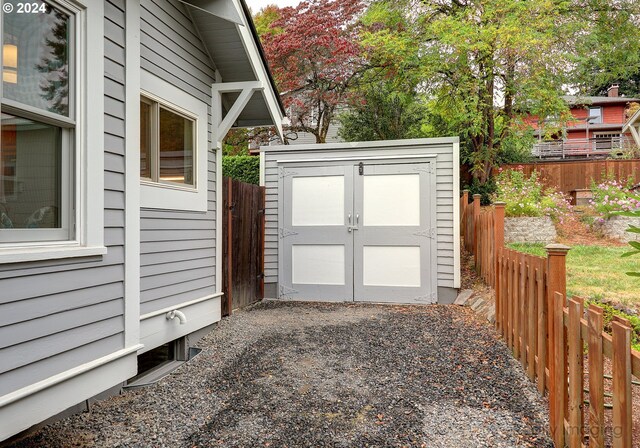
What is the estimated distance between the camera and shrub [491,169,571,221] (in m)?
8.88

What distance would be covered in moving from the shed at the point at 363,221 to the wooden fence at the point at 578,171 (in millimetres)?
8939

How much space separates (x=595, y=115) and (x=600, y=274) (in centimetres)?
3118

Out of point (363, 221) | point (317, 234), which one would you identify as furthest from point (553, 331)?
point (317, 234)

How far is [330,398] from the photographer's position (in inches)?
124

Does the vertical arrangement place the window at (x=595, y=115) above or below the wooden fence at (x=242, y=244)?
above

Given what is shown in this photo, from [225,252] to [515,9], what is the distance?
8.38 meters

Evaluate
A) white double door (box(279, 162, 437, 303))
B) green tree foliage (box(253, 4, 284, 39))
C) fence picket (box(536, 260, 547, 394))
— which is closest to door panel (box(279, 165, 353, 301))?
white double door (box(279, 162, 437, 303))

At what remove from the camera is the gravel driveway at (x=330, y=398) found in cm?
257

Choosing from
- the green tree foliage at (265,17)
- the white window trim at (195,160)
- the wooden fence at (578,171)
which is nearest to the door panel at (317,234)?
the white window trim at (195,160)

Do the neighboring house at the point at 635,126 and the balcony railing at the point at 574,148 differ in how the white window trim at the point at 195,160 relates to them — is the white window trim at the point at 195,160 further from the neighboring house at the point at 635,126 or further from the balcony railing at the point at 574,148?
the balcony railing at the point at 574,148

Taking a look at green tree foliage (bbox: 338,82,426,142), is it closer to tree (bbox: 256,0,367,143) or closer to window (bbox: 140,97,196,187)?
tree (bbox: 256,0,367,143)

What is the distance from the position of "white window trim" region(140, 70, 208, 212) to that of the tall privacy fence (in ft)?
10.4

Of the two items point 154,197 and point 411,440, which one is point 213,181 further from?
point 411,440

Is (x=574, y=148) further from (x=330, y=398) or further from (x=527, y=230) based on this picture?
(x=330, y=398)
